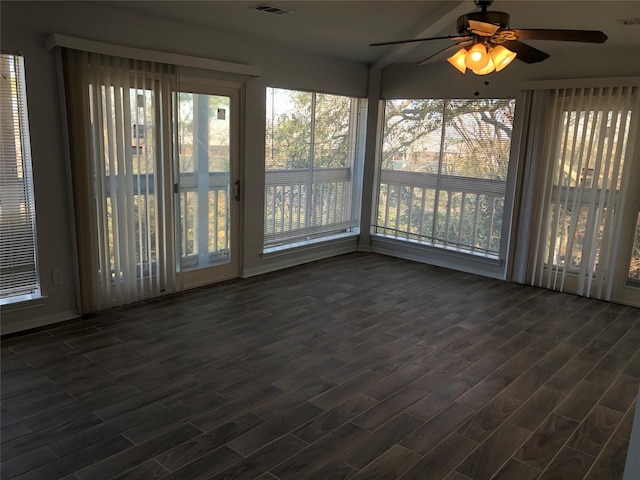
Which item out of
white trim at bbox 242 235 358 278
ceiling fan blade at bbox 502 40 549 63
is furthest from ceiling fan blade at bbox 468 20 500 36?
white trim at bbox 242 235 358 278

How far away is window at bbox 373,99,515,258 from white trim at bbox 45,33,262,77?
220 centimetres

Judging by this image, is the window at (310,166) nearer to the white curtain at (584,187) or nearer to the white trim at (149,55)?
the white trim at (149,55)

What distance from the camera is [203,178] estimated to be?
5023 millimetres

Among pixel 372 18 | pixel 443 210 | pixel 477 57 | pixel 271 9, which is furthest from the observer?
pixel 443 210

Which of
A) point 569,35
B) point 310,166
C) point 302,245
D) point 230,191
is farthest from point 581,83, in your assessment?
point 230,191

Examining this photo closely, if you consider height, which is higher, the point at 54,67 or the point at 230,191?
the point at 54,67

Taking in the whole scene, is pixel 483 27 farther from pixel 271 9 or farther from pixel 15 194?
pixel 15 194

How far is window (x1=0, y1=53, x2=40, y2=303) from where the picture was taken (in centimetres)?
362

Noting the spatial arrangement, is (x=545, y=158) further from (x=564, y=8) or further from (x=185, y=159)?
(x=185, y=159)

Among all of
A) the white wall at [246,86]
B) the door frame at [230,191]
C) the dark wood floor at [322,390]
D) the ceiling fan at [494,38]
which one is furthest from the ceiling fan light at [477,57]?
the door frame at [230,191]

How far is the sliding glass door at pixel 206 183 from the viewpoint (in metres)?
4.79

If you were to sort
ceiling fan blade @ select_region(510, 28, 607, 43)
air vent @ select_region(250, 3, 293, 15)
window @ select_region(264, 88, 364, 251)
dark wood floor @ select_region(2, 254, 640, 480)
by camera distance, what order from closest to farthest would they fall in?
dark wood floor @ select_region(2, 254, 640, 480) < ceiling fan blade @ select_region(510, 28, 607, 43) < air vent @ select_region(250, 3, 293, 15) < window @ select_region(264, 88, 364, 251)

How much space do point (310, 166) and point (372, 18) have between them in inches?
81.1

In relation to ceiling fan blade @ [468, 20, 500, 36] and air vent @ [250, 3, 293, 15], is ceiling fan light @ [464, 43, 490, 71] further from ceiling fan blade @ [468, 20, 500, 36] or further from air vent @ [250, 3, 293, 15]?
air vent @ [250, 3, 293, 15]
